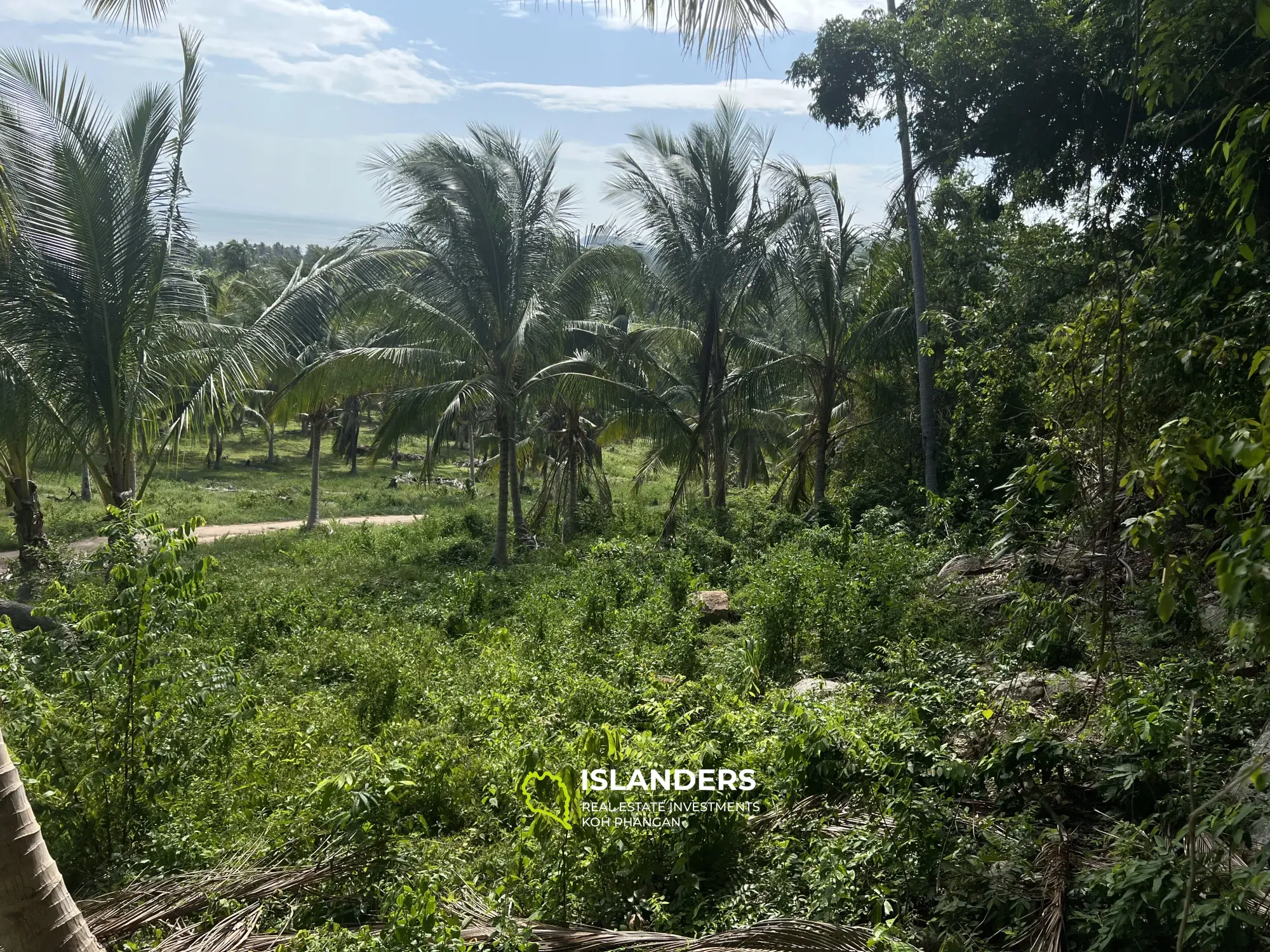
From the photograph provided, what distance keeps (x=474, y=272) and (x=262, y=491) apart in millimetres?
15064

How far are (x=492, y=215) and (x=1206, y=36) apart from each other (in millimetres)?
9067

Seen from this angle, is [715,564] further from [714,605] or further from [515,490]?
[515,490]

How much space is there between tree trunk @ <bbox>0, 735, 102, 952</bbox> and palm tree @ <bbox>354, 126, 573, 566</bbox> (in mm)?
9681

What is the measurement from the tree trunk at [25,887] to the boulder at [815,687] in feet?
12.4

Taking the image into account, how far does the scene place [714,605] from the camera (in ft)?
30.1

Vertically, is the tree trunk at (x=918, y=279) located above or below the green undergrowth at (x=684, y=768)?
above

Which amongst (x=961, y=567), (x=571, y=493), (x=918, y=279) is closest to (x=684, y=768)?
(x=961, y=567)

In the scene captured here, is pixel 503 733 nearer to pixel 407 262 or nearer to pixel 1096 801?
pixel 1096 801

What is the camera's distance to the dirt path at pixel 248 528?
15484mm

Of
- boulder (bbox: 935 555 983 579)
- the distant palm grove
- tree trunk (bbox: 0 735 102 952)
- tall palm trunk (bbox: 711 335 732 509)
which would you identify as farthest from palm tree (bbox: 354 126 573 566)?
tree trunk (bbox: 0 735 102 952)

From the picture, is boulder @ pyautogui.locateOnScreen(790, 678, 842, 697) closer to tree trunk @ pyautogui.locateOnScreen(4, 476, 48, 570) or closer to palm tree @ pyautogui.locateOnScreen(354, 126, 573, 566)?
palm tree @ pyautogui.locateOnScreen(354, 126, 573, 566)

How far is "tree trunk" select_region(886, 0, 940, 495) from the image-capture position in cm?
1120

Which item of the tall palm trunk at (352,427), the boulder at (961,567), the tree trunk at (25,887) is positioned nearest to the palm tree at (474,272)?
the boulder at (961,567)

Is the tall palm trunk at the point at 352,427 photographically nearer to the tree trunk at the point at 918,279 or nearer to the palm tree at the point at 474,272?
the palm tree at the point at 474,272
